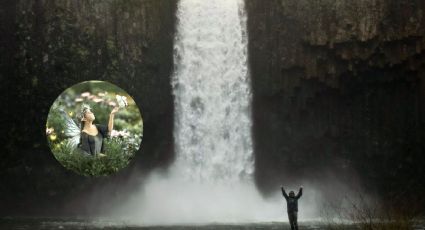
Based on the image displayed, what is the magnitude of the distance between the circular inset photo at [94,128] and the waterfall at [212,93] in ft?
5.25

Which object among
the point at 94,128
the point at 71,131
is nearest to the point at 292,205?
the point at 94,128

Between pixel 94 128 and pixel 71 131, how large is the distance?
0.54 metres

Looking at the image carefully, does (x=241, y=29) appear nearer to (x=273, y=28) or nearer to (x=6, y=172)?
(x=273, y=28)

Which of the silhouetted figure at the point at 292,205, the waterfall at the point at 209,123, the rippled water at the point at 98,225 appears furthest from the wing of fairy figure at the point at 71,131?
the silhouetted figure at the point at 292,205

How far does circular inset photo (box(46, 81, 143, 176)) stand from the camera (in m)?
16.8

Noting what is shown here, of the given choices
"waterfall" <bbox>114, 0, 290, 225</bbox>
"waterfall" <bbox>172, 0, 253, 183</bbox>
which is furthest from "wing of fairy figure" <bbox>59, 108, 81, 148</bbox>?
"waterfall" <bbox>172, 0, 253, 183</bbox>

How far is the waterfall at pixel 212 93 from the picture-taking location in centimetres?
1862

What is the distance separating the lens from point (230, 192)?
60.5ft

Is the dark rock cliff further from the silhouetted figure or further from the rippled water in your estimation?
the silhouetted figure

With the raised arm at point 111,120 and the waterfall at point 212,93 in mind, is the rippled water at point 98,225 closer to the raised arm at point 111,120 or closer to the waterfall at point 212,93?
the raised arm at point 111,120

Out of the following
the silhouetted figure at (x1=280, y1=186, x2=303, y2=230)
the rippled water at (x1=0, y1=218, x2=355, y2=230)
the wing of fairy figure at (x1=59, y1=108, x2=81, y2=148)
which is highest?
the wing of fairy figure at (x1=59, y1=108, x2=81, y2=148)

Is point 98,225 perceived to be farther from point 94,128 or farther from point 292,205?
point 292,205

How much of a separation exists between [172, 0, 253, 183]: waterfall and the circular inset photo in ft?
5.25

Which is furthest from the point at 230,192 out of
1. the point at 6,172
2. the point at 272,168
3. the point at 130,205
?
the point at 6,172
